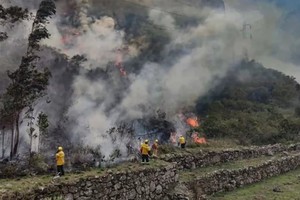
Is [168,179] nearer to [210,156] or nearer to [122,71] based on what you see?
[210,156]

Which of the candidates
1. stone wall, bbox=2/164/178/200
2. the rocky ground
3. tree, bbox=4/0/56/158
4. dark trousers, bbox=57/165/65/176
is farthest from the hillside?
dark trousers, bbox=57/165/65/176

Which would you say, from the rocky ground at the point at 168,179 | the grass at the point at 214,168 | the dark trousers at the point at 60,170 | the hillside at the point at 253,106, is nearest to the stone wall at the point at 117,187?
the rocky ground at the point at 168,179

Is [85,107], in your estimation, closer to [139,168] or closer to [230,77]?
[139,168]

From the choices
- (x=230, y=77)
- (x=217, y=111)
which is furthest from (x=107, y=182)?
(x=230, y=77)

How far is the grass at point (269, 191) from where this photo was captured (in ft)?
76.8

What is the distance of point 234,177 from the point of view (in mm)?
26219

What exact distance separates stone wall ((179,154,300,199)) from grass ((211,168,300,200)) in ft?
1.40

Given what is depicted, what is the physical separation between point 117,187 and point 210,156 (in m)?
13.1

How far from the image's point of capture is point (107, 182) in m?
16.9

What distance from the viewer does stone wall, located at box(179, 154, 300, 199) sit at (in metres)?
23.3

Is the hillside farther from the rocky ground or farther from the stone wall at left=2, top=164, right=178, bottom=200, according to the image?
the stone wall at left=2, top=164, right=178, bottom=200

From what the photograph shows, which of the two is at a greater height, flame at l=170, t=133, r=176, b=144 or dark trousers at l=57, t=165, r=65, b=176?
flame at l=170, t=133, r=176, b=144

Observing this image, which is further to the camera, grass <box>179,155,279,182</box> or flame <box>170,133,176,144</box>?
flame <box>170,133,176,144</box>

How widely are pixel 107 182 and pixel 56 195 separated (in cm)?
262
